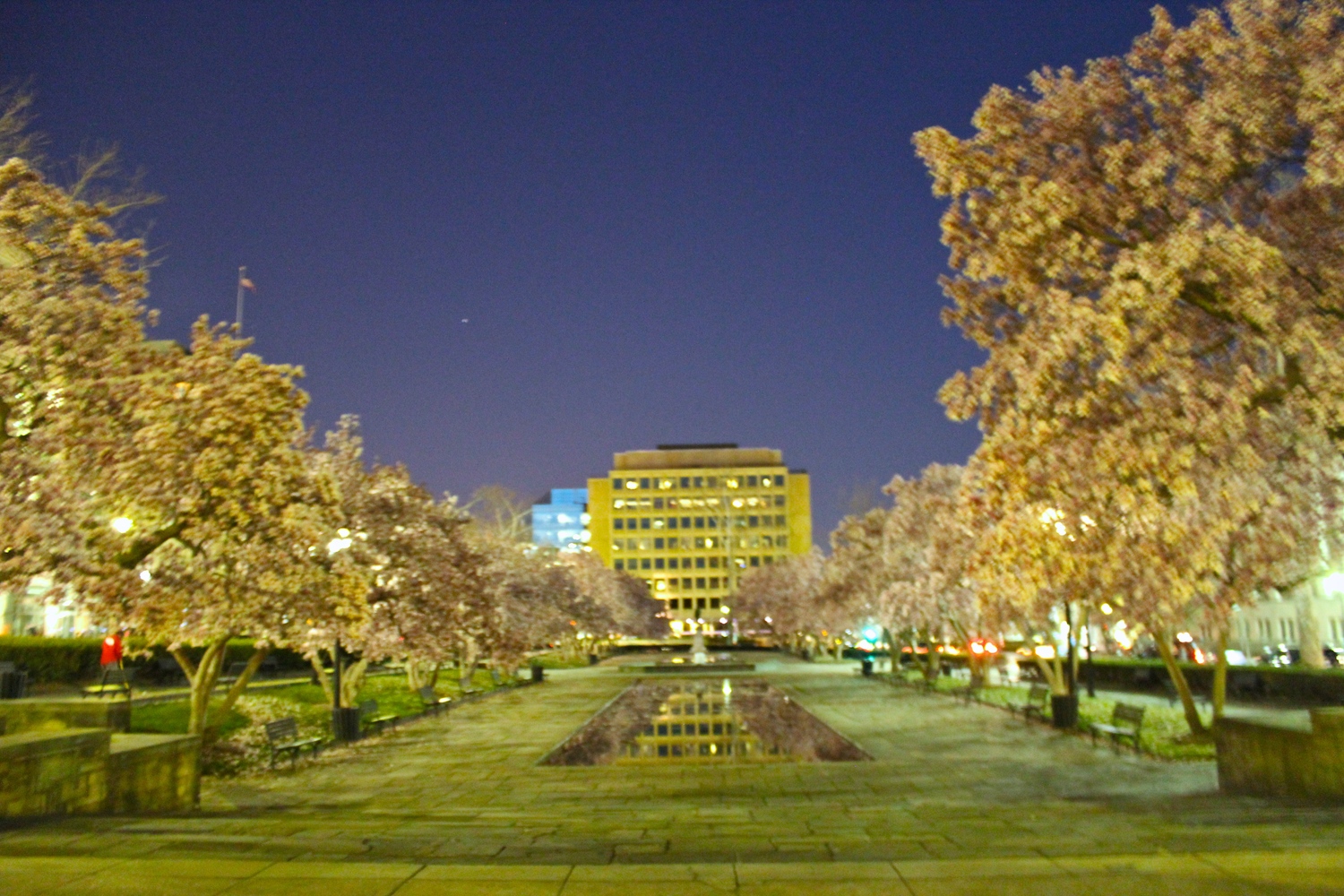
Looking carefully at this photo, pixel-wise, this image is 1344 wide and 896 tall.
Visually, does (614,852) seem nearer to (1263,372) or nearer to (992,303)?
Result: (992,303)

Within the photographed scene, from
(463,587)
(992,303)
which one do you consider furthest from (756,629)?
(992,303)

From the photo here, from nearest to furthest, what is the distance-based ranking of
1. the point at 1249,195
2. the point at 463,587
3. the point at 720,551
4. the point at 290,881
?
the point at 290,881 < the point at 1249,195 < the point at 463,587 < the point at 720,551

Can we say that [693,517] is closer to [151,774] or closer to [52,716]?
[52,716]

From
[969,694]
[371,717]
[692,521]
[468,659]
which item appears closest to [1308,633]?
[969,694]

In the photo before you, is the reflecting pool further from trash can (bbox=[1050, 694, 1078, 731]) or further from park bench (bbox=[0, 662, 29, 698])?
park bench (bbox=[0, 662, 29, 698])

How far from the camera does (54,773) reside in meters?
10.1

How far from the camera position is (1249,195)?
11.4 metres

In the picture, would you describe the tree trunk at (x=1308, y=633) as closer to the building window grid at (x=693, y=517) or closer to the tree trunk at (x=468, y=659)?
the tree trunk at (x=468, y=659)

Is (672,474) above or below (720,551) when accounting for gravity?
above

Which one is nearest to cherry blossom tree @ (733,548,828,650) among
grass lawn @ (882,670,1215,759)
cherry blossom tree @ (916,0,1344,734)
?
grass lawn @ (882,670,1215,759)

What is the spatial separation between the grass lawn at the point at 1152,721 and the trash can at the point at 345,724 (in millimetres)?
14729

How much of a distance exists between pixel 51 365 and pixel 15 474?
139cm

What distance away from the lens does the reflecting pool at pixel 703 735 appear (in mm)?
18406

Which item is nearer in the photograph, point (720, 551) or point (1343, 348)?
point (1343, 348)
